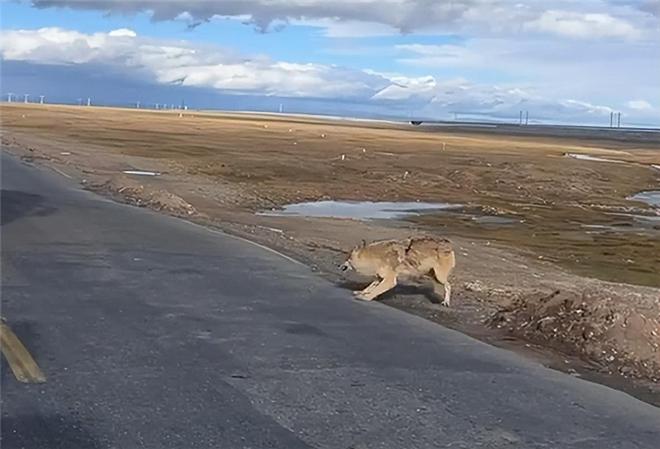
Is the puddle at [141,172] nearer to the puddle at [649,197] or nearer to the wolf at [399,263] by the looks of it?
the puddle at [649,197]

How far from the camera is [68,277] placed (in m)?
12.7

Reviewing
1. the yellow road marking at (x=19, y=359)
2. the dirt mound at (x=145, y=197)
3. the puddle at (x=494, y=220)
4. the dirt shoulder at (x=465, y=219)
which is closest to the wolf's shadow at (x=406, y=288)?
the dirt shoulder at (x=465, y=219)

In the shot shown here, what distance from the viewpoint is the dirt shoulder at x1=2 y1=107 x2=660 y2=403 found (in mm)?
10195

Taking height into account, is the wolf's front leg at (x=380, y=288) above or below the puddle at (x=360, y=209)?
above

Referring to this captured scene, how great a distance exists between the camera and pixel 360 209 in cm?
3231

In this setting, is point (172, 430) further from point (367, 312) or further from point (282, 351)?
point (367, 312)

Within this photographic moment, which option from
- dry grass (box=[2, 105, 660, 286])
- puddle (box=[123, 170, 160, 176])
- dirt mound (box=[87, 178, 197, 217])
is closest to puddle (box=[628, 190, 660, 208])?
dry grass (box=[2, 105, 660, 286])

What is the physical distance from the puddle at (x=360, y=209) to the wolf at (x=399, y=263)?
16.2 meters

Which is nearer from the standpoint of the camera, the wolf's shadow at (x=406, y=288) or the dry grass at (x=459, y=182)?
the wolf's shadow at (x=406, y=288)

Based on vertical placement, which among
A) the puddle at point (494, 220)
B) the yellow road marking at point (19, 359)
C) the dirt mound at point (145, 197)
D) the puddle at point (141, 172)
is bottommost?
the puddle at point (494, 220)

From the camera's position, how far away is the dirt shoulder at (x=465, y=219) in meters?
10.2

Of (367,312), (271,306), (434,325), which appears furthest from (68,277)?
(434,325)

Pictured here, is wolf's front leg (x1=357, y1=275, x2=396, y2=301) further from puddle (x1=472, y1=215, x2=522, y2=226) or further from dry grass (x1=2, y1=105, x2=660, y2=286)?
puddle (x1=472, y1=215, x2=522, y2=226)

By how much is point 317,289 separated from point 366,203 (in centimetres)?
2223
